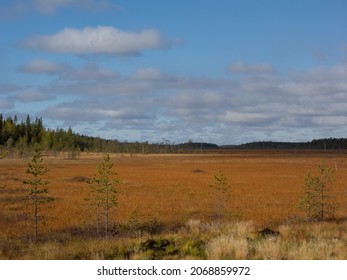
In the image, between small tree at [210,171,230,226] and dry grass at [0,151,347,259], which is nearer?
dry grass at [0,151,347,259]

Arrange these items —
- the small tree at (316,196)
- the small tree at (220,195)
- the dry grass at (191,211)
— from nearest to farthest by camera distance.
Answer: the dry grass at (191,211)
the small tree at (316,196)
the small tree at (220,195)

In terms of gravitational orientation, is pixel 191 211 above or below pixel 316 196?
below

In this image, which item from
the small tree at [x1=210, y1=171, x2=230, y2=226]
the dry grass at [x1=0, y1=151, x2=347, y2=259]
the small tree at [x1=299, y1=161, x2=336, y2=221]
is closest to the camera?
the dry grass at [x1=0, y1=151, x2=347, y2=259]

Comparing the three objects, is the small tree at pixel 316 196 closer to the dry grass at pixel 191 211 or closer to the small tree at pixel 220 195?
the dry grass at pixel 191 211

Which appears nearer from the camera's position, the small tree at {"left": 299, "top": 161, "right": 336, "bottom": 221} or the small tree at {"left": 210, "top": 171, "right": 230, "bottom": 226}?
the small tree at {"left": 299, "top": 161, "right": 336, "bottom": 221}

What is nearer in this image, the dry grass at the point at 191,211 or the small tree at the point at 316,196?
the dry grass at the point at 191,211

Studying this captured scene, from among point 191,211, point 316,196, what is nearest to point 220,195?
point 191,211

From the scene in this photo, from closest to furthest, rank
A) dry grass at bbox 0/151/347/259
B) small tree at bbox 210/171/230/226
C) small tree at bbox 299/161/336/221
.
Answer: dry grass at bbox 0/151/347/259, small tree at bbox 299/161/336/221, small tree at bbox 210/171/230/226

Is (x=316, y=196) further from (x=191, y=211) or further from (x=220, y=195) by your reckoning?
(x=220, y=195)

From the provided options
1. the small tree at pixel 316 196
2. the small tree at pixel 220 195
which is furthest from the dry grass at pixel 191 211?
the small tree at pixel 316 196

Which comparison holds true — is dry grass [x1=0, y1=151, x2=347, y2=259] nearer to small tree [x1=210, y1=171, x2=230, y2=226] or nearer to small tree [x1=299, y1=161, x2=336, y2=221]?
small tree [x1=210, y1=171, x2=230, y2=226]

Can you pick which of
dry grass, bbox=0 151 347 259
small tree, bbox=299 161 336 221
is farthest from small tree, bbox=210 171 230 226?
small tree, bbox=299 161 336 221

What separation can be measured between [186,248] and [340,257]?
3.12m

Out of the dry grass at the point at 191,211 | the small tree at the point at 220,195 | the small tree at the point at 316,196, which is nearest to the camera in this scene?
the dry grass at the point at 191,211
